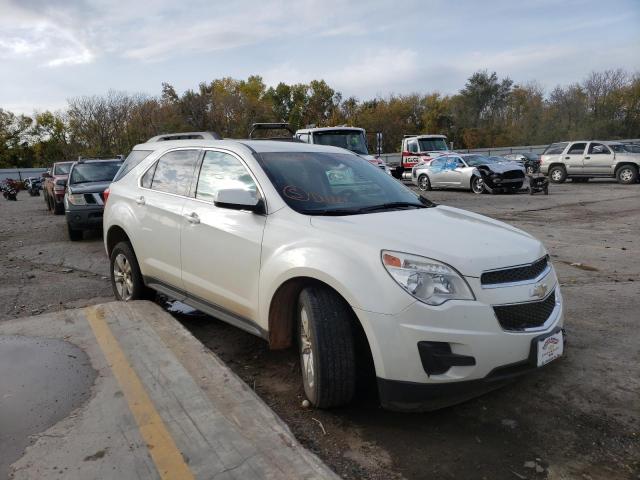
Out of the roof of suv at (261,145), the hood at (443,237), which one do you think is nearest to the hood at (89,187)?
the roof of suv at (261,145)

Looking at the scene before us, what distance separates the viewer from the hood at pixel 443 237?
9.43 ft

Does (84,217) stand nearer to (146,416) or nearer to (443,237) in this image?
(146,416)

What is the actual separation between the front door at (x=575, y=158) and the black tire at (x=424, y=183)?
654 centimetres

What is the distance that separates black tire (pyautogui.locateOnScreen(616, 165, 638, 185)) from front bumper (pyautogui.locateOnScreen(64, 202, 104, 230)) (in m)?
19.7

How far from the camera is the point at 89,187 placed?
35.1 feet

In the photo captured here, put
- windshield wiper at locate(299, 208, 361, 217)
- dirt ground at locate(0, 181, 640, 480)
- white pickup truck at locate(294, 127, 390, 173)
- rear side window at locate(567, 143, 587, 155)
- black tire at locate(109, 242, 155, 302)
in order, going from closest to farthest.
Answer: dirt ground at locate(0, 181, 640, 480) → windshield wiper at locate(299, 208, 361, 217) → black tire at locate(109, 242, 155, 302) → white pickup truck at locate(294, 127, 390, 173) → rear side window at locate(567, 143, 587, 155)

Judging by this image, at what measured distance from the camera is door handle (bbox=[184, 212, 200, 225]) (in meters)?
4.09

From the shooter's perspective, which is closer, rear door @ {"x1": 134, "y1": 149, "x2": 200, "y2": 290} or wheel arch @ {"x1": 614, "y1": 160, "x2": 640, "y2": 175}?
rear door @ {"x1": 134, "y1": 149, "x2": 200, "y2": 290}

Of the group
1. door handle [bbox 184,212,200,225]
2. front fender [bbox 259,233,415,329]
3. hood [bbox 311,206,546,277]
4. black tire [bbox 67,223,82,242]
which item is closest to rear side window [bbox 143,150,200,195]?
door handle [bbox 184,212,200,225]

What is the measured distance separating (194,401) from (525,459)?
73.3 inches

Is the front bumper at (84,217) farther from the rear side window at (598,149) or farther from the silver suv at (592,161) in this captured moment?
the rear side window at (598,149)

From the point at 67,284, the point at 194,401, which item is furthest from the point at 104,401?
the point at 67,284

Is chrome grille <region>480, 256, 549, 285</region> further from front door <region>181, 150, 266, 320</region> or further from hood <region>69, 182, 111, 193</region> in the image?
hood <region>69, 182, 111, 193</region>

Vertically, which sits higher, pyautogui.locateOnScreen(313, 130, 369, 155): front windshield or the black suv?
pyautogui.locateOnScreen(313, 130, 369, 155): front windshield
